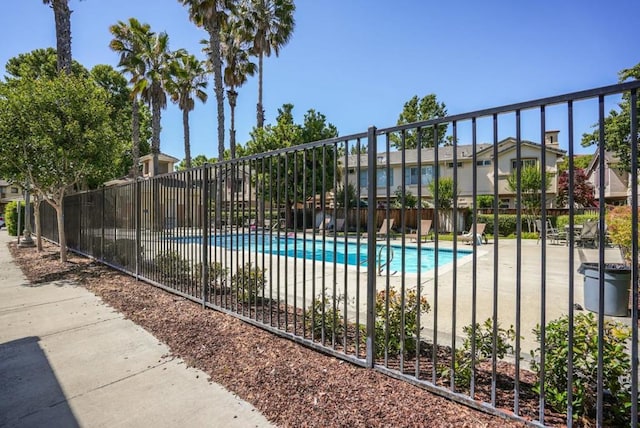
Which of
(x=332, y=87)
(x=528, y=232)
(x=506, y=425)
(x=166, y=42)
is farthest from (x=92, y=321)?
(x=166, y=42)

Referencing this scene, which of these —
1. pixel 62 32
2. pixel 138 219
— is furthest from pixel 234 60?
pixel 138 219

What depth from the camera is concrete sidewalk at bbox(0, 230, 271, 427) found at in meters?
2.46

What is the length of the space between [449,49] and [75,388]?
11541mm

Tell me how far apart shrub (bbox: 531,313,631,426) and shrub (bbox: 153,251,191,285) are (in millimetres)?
5043

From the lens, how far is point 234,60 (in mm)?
21734

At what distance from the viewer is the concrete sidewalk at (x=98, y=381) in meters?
2.46

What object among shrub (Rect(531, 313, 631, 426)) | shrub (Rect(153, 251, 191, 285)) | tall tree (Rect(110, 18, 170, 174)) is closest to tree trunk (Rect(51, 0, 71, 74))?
tall tree (Rect(110, 18, 170, 174))

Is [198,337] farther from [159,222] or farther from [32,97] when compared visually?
[32,97]

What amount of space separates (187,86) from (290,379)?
25.5 metres

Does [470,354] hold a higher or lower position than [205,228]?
lower

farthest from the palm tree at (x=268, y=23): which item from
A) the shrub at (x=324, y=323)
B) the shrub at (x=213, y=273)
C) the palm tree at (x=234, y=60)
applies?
the shrub at (x=324, y=323)

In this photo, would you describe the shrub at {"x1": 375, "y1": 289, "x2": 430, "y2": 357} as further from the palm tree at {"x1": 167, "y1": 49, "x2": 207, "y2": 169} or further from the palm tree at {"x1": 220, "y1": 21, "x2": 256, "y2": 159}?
the palm tree at {"x1": 167, "y1": 49, "x2": 207, "y2": 169}

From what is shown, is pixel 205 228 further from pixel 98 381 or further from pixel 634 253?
pixel 634 253

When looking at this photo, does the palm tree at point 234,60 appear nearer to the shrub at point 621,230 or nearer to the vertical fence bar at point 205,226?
the vertical fence bar at point 205,226
